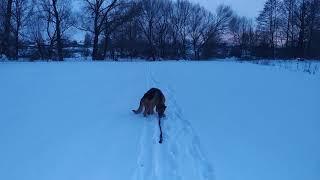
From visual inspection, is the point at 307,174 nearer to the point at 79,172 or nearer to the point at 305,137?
the point at 305,137

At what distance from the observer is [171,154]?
6.20m

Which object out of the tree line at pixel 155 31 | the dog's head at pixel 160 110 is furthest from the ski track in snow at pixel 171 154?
the tree line at pixel 155 31

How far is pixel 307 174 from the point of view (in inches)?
211

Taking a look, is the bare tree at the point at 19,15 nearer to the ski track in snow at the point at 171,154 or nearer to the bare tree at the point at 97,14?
the bare tree at the point at 97,14

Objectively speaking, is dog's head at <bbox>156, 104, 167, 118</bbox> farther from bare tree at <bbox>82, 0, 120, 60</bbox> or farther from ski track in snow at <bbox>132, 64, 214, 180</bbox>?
bare tree at <bbox>82, 0, 120, 60</bbox>

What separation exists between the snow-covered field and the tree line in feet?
83.6

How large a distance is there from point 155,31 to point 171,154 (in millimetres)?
62436

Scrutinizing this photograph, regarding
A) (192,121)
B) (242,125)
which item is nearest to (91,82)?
(192,121)

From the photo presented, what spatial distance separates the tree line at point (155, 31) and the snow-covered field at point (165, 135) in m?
25.5

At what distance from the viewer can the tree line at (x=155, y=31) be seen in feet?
144

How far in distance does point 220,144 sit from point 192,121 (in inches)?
72.7

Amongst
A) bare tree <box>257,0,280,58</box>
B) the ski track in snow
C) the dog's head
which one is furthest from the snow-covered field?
bare tree <box>257,0,280,58</box>

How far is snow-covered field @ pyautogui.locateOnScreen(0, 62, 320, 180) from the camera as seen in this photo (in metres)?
5.47

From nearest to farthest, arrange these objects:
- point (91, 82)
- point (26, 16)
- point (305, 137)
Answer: point (305, 137)
point (91, 82)
point (26, 16)
